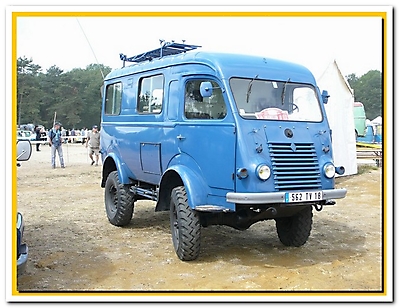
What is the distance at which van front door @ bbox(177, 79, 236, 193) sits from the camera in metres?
6.16

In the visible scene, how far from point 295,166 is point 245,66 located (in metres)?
1.45

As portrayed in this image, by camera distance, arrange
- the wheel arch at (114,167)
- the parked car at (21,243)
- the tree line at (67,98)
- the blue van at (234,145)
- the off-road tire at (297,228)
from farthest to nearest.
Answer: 1. the tree line at (67,98)
2. the wheel arch at (114,167)
3. the off-road tire at (297,228)
4. the blue van at (234,145)
5. the parked car at (21,243)

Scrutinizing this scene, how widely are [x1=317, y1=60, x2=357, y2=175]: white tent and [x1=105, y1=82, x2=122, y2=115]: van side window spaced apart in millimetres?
7415

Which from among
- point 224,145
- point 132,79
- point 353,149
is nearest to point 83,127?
point 353,149

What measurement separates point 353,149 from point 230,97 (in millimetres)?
10546

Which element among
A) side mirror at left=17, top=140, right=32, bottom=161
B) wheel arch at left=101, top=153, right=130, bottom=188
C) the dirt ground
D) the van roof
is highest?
the van roof

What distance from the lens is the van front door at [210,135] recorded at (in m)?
6.16

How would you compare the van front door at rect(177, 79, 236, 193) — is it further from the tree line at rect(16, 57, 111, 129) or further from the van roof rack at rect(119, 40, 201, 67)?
the tree line at rect(16, 57, 111, 129)

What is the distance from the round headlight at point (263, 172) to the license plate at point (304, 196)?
316 millimetres

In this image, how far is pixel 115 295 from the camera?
15.0 ft

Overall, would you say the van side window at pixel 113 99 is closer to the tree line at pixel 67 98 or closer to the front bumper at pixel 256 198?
the front bumper at pixel 256 198

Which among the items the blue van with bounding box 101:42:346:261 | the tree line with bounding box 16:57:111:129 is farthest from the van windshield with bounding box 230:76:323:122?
the tree line with bounding box 16:57:111:129

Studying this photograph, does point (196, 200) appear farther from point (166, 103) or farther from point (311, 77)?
point (311, 77)

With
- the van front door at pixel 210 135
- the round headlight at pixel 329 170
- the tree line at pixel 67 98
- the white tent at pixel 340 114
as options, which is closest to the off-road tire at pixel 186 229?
the van front door at pixel 210 135
